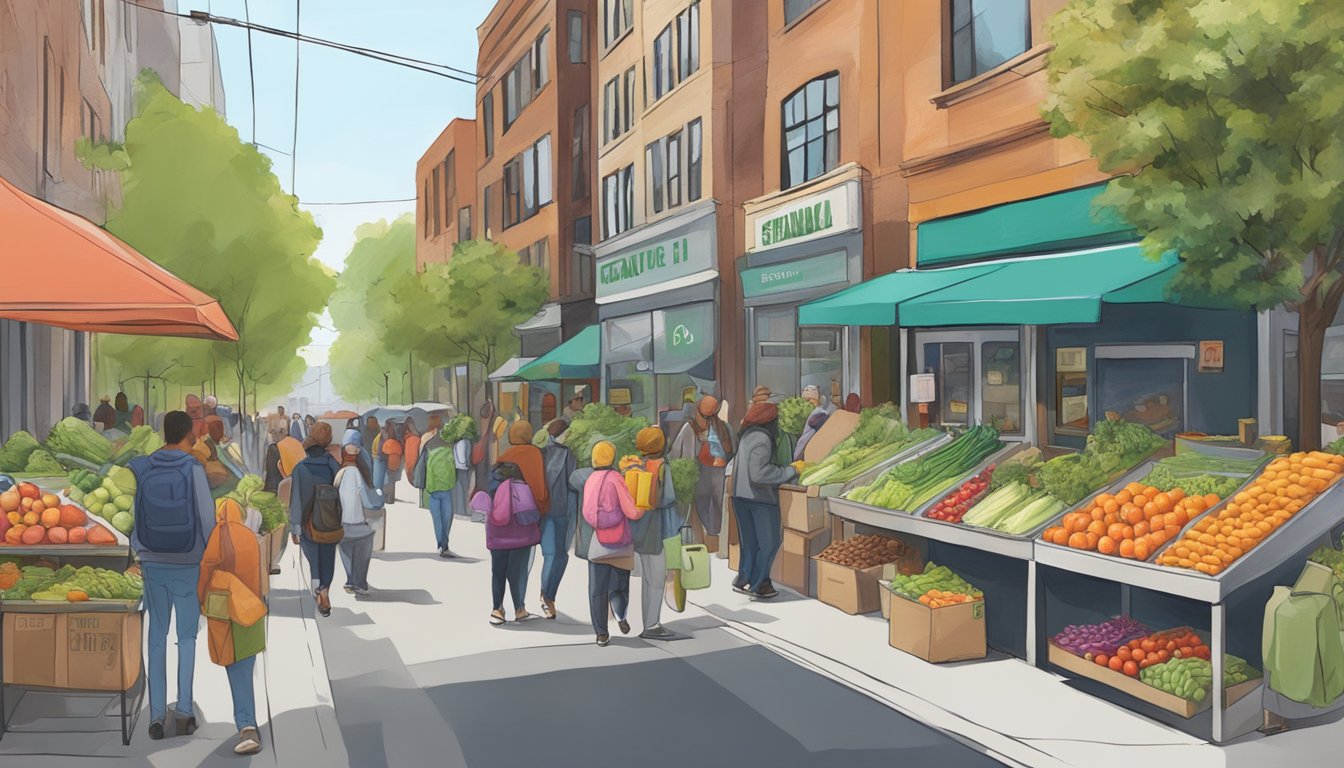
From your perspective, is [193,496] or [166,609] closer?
[193,496]

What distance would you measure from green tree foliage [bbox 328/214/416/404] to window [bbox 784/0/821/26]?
5874 cm

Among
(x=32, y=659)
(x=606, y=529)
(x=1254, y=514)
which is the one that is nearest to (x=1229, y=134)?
(x=1254, y=514)

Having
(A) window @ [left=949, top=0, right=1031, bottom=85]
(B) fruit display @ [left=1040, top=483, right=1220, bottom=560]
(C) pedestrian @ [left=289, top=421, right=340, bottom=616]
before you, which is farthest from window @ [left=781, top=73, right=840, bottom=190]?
(B) fruit display @ [left=1040, top=483, right=1220, bottom=560]

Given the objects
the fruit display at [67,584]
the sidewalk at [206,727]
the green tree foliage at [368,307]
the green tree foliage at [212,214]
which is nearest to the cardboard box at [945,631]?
the sidewalk at [206,727]

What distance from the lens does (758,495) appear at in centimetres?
1134

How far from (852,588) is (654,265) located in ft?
52.9

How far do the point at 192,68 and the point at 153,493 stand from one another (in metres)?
67.1

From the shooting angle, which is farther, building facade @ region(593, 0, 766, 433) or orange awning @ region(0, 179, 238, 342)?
building facade @ region(593, 0, 766, 433)

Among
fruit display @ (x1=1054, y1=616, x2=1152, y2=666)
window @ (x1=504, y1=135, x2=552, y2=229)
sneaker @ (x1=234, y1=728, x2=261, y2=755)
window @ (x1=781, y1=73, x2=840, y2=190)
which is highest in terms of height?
window @ (x1=504, y1=135, x2=552, y2=229)

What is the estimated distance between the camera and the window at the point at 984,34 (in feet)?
47.4

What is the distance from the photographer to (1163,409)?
12.2 m

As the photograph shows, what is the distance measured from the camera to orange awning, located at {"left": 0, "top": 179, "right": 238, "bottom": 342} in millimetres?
6379

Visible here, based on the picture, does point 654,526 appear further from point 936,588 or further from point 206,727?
point 206,727

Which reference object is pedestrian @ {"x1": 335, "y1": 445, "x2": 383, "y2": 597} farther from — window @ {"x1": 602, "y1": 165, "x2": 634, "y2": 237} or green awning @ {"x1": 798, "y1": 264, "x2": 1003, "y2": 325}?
window @ {"x1": 602, "y1": 165, "x2": 634, "y2": 237}
